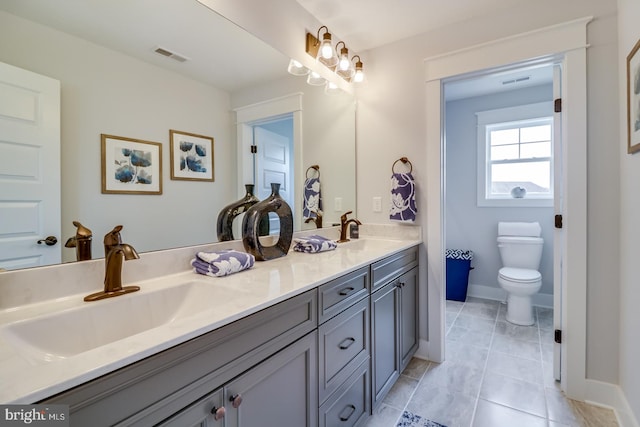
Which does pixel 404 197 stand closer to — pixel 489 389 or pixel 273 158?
pixel 273 158

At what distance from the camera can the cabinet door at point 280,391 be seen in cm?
83

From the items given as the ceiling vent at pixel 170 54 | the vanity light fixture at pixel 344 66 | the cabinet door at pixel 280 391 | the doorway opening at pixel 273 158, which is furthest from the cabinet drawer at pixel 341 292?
the vanity light fixture at pixel 344 66

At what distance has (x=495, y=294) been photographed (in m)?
3.40

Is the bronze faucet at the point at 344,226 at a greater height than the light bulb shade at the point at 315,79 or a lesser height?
lesser

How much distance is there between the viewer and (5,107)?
0.82 meters

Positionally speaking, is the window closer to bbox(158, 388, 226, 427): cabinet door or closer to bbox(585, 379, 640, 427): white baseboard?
bbox(585, 379, 640, 427): white baseboard

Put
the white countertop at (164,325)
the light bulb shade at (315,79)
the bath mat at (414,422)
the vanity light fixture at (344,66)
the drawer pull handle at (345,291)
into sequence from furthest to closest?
the vanity light fixture at (344,66), the light bulb shade at (315,79), the bath mat at (414,422), the drawer pull handle at (345,291), the white countertop at (164,325)

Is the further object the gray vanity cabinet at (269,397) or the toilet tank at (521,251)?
the toilet tank at (521,251)

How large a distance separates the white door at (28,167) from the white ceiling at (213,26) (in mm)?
224

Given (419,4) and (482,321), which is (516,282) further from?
(419,4)

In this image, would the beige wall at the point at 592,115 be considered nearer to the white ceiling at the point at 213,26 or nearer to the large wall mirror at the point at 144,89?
the white ceiling at the point at 213,26

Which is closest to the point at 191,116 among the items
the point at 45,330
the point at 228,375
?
the point at 45,330

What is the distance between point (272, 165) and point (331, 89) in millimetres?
879

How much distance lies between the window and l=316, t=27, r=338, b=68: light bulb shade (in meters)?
2.21
